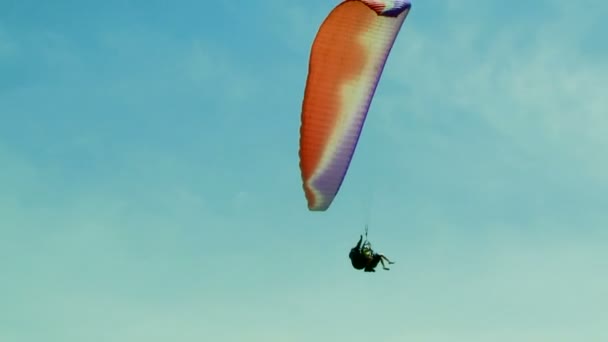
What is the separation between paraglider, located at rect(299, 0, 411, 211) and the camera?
94.4 ft

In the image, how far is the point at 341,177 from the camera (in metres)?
29.5

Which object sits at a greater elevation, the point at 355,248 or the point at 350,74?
the point at 350,74

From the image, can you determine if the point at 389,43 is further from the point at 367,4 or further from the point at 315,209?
the point at 315,209

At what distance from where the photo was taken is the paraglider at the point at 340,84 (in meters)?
28.8

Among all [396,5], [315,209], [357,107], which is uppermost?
[396,5]

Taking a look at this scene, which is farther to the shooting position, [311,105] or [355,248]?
[355,248]

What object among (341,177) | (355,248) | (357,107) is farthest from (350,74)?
(355,248)

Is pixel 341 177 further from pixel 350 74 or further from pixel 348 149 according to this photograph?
pixel 350 74

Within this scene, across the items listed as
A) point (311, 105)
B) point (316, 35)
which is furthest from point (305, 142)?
point (316, 35)

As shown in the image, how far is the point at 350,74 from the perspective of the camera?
2944cm

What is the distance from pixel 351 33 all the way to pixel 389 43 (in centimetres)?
118

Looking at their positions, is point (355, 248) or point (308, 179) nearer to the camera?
point (308, 179)

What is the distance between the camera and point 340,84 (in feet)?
96.1

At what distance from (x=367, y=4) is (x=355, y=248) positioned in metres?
7.13
